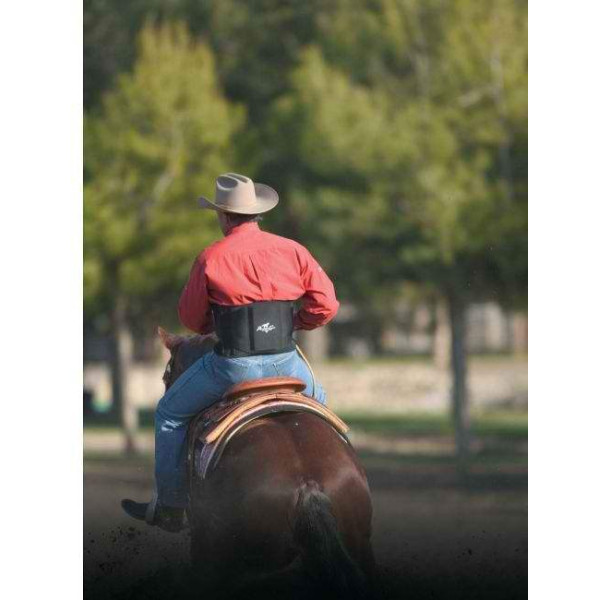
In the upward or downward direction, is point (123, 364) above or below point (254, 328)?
below

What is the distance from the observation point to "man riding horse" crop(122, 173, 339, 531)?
611cm

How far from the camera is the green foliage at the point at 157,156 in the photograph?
50.2 ft

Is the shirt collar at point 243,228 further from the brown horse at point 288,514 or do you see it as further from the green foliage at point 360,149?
the green foliage at point 360,149

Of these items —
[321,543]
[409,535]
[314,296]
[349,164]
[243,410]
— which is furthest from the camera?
[349,164]

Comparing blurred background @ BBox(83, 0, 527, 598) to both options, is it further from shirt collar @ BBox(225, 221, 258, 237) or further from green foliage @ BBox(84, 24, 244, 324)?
shirt collar @ BBox(225, 221, 258, 237)

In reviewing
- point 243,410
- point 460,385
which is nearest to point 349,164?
point 460,385

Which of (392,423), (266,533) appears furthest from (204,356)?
(392,423)

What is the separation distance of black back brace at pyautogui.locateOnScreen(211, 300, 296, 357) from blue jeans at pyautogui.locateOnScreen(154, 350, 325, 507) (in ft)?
0.13

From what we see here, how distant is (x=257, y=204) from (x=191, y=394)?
97cm

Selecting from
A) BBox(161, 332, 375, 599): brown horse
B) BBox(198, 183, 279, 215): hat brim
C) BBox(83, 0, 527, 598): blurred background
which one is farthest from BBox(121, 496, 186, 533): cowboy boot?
BBox(83, 0, 527, 598): blurred background

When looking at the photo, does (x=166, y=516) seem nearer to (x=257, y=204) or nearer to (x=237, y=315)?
(x=237, y=315)

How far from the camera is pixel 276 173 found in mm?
16688

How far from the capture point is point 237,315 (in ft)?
20.1

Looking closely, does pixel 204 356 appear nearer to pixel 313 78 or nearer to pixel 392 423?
pixel 313 78
